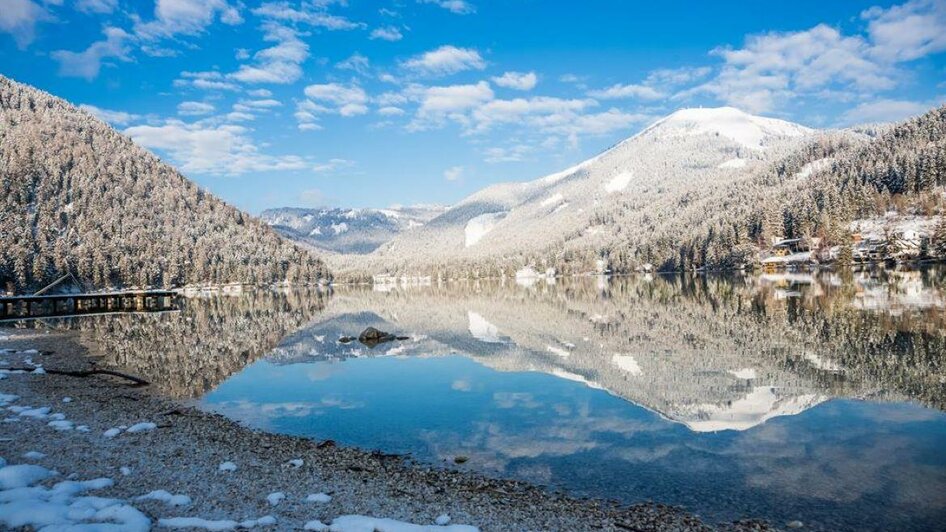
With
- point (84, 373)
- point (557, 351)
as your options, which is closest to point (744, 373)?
point (557, 351)

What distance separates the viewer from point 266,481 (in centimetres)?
1420

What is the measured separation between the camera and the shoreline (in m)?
12.0

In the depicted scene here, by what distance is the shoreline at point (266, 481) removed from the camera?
1205 cm

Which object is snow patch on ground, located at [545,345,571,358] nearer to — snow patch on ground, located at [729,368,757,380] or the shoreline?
snow patch on ground, located at [729,368,757,380]

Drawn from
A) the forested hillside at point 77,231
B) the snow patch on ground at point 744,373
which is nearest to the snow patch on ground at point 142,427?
the snow patch on ground at point 744,373

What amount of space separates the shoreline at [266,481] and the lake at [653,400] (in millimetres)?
1471

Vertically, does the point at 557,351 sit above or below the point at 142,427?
below

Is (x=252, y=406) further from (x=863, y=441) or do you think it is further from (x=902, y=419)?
(x=902, y=419)

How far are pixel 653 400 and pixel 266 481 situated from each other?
674 inches

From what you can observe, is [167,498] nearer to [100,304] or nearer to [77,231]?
[100,304]

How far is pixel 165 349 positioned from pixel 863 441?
43.5 m

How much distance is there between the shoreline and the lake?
57.9 inches

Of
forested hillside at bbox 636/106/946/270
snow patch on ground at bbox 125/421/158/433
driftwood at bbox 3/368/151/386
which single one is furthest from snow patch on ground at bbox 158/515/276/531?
forested hillside at bbox 636/106/946/270

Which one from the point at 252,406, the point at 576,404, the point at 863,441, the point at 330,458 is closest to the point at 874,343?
the point at 863,441
